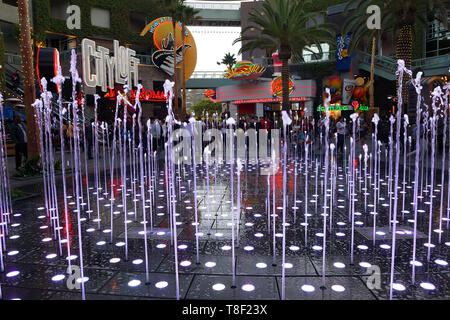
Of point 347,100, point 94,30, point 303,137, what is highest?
point 94,30

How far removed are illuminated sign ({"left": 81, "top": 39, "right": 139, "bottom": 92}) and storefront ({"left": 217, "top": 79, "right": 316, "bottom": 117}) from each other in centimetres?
929

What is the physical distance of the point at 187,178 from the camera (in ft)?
29.2

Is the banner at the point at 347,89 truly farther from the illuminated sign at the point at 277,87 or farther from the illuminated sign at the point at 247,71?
the illuminated sign at the point at 247,71

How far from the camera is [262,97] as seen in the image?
30.0m

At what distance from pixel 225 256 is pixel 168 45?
29.2 meters

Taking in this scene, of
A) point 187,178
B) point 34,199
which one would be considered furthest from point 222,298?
point 187,178

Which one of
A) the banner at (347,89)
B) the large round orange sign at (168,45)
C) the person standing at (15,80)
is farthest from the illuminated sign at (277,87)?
the person standing at (15,80)

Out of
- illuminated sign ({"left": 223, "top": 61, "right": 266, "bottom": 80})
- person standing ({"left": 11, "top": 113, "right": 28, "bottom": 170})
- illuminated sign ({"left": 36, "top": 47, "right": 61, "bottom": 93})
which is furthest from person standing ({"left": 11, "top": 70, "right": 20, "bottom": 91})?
illuminated sign ({"left": 223, "top": 61, "right": 266, "bottom": 80})

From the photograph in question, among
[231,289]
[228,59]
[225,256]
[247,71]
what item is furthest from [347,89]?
[228,59]

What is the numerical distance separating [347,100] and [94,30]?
23.5m

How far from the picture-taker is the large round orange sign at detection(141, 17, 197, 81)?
95.5 ft

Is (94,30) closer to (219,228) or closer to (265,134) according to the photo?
(265,134)

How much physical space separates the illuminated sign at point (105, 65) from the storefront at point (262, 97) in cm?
929

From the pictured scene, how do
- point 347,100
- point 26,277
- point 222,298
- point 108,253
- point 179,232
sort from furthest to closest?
point 347,100, point 179,232, point 108,253, point 26,277, point 222,298
